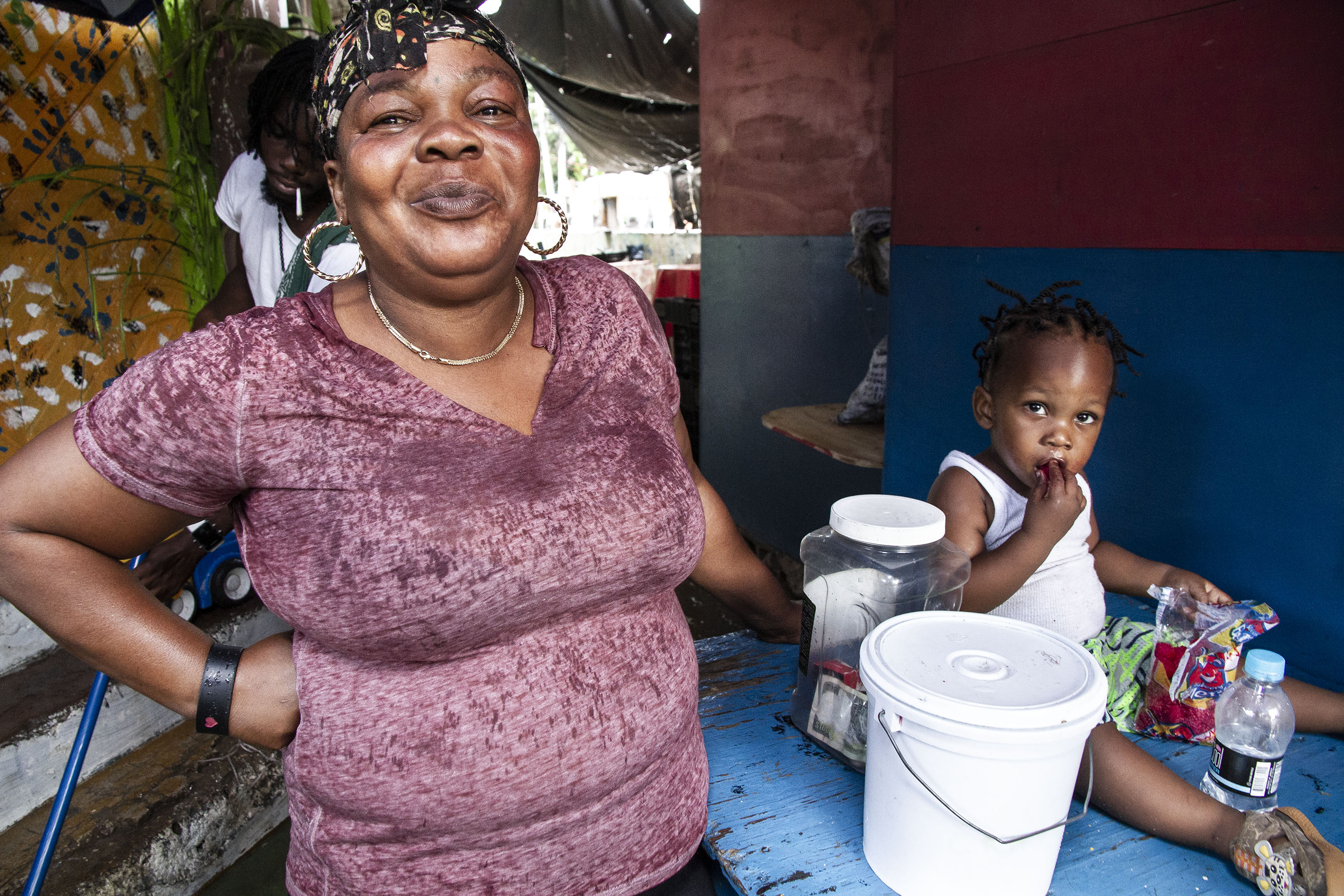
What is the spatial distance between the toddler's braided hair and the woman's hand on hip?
1526mm

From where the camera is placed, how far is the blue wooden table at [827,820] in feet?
4.37

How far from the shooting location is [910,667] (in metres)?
1.24

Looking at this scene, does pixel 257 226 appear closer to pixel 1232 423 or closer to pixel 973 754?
pixel 973 754

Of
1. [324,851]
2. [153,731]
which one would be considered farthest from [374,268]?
[153,731]

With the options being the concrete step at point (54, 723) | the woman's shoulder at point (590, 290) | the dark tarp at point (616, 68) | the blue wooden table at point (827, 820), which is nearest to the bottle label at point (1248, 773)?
the blue wooden table at point (827, 820)

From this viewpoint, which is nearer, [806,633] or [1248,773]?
[1248,773]

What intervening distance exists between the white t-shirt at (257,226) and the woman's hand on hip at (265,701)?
1.78m

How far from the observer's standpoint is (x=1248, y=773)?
143cm

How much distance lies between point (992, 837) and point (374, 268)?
1183 mm

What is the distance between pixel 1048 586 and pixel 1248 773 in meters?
0.53

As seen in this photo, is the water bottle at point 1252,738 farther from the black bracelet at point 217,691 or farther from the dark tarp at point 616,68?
the dark tarp at point 616,68

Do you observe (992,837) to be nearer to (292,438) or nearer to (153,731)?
(292,438)

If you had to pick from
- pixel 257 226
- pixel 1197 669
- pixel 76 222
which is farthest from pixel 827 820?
pixel 76 222

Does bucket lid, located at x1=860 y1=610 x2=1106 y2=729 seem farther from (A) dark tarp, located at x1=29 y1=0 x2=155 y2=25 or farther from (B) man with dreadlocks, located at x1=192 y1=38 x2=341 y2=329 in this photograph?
(A) dark tarp, located at x1=29 y1=0 x2=155 y2=25
